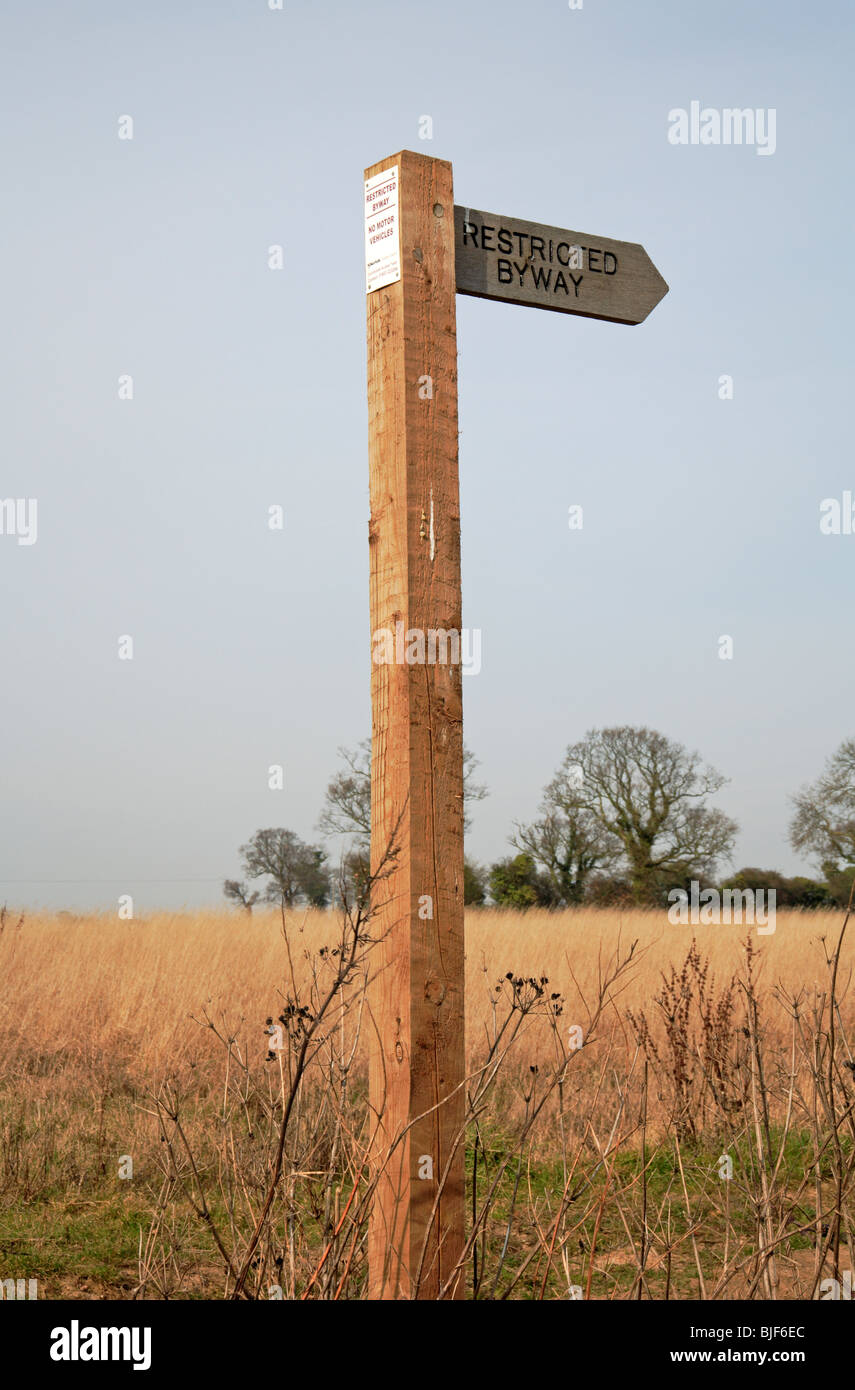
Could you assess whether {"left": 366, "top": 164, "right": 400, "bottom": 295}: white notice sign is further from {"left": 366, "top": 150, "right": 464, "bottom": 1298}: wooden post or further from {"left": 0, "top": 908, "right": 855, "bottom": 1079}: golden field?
{"left": 0, "top": 908, "right": 855, "bottom": 1079}: golden field

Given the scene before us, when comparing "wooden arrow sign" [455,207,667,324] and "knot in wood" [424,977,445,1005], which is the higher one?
"wooden arrow sign" [455,207,667,324]

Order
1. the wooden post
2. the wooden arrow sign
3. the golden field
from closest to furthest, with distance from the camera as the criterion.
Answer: the wooden post < the wooden arrow sign < the golden field

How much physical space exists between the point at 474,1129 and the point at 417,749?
12.9 ft

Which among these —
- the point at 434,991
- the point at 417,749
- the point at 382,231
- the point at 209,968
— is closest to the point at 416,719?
the point at 417,749

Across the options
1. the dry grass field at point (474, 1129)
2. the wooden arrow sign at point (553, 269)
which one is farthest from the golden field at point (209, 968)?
the wooden arrow sign at point (553, 269)

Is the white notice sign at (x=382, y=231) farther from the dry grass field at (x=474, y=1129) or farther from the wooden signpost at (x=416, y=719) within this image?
the dry grass field at (x=474, y=1129)

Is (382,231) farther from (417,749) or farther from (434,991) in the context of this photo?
(434,991)

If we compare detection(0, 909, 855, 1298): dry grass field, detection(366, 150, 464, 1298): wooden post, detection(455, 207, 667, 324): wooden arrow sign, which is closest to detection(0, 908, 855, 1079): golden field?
detection(0, 909, 855, 1298): dry grass field

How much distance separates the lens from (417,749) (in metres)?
2.65

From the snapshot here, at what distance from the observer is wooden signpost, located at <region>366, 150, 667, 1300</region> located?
8.41 ft

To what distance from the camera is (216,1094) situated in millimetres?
6500
